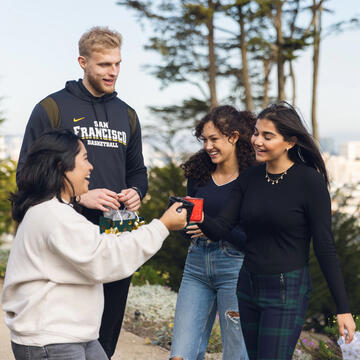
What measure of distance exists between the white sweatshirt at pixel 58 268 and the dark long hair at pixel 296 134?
104cm

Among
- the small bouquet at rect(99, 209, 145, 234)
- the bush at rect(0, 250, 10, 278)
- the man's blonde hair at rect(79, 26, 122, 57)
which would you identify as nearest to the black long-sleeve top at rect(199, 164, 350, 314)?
the small bouquet at rect(99, 209, 145, 234)

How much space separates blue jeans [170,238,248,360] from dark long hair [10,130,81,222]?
130cm

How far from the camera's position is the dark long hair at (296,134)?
9.79ft

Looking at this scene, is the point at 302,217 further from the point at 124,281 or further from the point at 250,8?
the point at 250,8

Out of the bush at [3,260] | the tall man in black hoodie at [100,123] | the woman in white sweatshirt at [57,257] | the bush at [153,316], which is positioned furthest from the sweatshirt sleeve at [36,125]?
the bush at [3,260]

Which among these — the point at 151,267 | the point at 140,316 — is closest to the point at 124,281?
the point at 140,316

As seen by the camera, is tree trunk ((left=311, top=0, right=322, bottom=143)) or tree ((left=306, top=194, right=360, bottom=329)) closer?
tree ((left=306, top=194, right=360, bottom=329))

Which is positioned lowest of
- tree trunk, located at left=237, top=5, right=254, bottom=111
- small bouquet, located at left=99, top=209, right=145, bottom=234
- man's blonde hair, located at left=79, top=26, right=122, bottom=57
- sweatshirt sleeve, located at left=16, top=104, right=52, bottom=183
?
small bouquet, located at left=99, top=209, right=145, bottom=234

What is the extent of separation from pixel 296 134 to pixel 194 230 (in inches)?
33.8

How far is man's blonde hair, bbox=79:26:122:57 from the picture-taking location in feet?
10.9

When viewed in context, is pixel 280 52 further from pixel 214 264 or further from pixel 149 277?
pixel 214 264

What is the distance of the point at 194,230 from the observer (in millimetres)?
3381

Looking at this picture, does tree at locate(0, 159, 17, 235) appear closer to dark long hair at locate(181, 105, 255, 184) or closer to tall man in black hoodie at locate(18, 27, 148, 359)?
A: dark long hair at locate(181, 105, 255, 184)

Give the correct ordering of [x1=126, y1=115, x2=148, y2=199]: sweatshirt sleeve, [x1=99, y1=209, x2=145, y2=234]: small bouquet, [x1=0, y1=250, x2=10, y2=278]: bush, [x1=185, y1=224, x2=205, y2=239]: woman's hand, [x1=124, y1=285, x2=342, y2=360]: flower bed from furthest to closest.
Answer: [x1=0, y1=250, x2=10, y2=278]: bush → [x1=124, y1=285, x2=342, y2=360]: flower bed → [x1=126, y1=115, x2=148, y2=199]: sweatshirt sleeve → [x1=185, y1=224, x2=205, y2=239]: woman's hand → [x1=99, y1=209, x2=145, y2=234]: small bouquet
